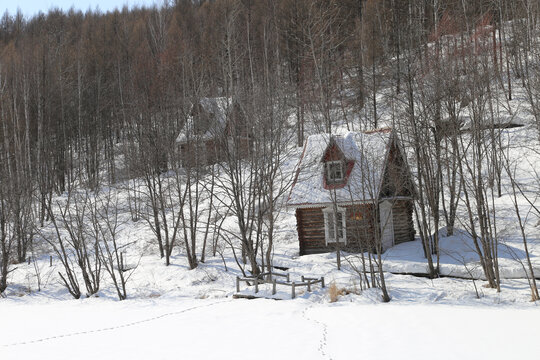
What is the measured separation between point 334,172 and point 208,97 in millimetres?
11421

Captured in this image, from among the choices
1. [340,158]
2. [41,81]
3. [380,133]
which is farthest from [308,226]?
[41,81]

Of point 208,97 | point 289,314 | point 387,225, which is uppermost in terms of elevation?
point 208,97

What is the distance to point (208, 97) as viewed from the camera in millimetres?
31812

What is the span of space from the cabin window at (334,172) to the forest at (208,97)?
8.05 ft

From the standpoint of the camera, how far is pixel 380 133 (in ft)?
83.3

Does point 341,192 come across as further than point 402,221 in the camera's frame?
No

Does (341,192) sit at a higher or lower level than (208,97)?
lower

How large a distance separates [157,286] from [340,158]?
35.1 ft

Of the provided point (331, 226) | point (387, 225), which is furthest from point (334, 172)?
point (387, 225)

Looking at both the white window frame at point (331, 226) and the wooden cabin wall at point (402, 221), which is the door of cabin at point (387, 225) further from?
the white window frame at point (331, 226)

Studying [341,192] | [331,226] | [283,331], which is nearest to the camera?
[283,331]

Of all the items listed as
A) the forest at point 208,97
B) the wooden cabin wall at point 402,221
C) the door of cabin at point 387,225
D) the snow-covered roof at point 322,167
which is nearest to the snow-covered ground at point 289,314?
the door of cabin at point 387,225

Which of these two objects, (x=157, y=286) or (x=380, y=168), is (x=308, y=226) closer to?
(x=380, y=168)

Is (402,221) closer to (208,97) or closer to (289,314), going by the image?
(289,314)
